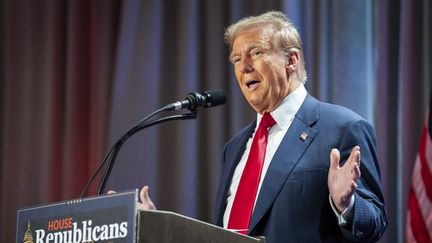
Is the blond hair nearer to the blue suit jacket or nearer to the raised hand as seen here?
the blue suit jacket

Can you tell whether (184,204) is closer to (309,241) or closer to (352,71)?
(352,71)

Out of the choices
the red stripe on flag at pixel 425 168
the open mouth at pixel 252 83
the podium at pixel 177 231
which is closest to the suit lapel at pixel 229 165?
the open mouth at pixel 252 83

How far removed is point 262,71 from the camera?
270 centimetres

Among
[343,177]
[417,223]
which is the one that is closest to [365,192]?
[343,177]

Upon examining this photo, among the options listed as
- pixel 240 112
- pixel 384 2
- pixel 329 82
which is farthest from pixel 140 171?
pixel 384 2

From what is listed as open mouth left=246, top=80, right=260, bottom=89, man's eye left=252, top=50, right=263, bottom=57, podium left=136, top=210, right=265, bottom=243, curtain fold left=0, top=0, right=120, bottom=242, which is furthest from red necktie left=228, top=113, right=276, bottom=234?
curtain fold left=0, top=0, right=120, bottom=242

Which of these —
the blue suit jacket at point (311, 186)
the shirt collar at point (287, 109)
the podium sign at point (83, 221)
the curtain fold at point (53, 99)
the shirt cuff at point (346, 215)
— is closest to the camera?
the podium sign at point (83, 221)

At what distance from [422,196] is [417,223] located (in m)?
0.11

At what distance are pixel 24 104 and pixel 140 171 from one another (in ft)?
2.69

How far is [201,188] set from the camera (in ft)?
12.7

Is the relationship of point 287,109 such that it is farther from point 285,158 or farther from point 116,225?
point 116,225

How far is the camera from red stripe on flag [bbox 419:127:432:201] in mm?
3078

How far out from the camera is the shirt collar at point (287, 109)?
2.64 m

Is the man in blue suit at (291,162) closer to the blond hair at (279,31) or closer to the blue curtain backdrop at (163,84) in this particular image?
the blond hair at (279,31)
